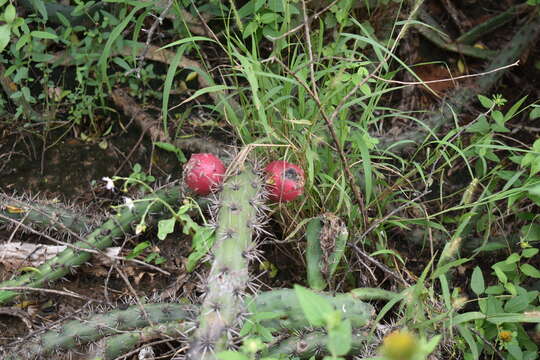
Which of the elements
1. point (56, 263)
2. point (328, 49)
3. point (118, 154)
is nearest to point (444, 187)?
point (328, 49)

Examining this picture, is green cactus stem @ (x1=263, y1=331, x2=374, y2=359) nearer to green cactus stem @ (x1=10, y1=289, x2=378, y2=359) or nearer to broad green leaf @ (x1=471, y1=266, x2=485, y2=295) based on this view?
green cactus stem @ (x1=10, y1=289, x2=378, y2=359)

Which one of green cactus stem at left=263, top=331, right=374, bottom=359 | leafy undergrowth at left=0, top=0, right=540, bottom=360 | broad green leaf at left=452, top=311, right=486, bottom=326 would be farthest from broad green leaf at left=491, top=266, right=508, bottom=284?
green cactus stem at left=263, top=331, right=374, bottom=359

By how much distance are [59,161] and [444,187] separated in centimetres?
162

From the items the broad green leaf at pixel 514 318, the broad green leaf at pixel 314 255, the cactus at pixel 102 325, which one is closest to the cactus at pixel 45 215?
the cactus at pixel 102 325

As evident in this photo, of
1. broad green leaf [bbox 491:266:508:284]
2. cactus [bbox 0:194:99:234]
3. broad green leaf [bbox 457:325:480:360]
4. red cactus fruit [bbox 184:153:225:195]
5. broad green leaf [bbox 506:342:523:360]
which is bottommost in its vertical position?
broad green leaf [bbox 506:342:523:360]

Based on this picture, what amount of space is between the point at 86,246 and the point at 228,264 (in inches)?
29.4

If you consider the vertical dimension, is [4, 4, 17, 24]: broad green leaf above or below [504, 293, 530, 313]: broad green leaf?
above

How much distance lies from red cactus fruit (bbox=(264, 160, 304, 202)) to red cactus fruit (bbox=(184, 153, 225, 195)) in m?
0.15

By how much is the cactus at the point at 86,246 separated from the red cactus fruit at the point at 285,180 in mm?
379

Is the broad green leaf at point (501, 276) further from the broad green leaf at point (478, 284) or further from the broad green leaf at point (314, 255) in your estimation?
the broad green leaf at point (314, 255)

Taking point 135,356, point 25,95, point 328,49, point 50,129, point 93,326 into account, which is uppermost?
point 328,49

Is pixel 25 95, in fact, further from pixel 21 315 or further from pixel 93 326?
pixel 93 326

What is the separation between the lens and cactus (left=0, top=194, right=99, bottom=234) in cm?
197

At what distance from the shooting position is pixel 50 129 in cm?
249
